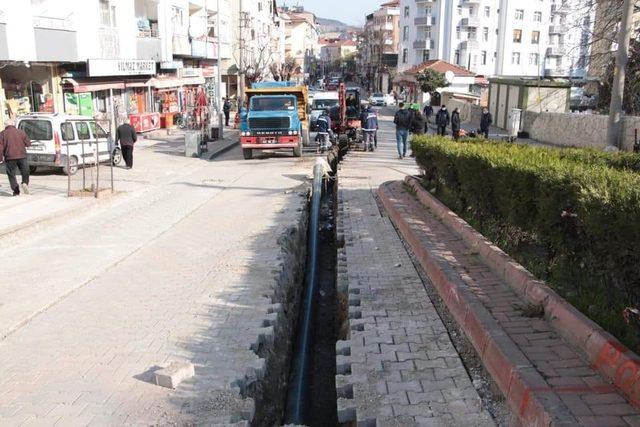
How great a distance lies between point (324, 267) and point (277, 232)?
1312mm

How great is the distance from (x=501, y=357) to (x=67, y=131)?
1513 centimetres

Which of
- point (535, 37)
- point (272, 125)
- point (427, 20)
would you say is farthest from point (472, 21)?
point (272, 125)

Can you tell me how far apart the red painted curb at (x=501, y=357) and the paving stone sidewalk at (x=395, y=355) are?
207 mm

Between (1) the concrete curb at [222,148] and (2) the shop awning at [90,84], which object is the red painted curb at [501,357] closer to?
(1) the concrete curb at [222,148]

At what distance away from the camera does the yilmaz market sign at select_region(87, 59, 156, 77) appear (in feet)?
76.5

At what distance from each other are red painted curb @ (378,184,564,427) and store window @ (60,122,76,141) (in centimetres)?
1305

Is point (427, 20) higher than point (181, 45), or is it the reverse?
point (427, 20)

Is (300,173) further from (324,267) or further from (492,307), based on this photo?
(492,307)

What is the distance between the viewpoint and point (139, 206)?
13.2m

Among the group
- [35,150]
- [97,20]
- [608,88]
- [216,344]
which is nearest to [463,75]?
[608,88]

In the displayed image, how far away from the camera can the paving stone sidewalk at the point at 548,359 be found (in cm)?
355

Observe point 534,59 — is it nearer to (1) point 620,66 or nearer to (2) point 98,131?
(1) point 620,66

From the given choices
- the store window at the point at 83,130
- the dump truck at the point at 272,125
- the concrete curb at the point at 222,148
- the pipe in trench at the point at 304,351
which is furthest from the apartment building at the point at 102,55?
the pipe in trench at the point at 304,351

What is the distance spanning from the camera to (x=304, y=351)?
7305 millimetres
